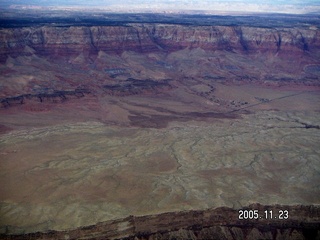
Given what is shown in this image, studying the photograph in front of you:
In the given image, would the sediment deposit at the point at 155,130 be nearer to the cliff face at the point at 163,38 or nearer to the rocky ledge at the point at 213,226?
the rocky ledge at the point at 213,226

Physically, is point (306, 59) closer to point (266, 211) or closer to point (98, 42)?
point (98, 42)

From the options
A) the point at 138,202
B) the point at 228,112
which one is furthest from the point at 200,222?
the point at 228,112

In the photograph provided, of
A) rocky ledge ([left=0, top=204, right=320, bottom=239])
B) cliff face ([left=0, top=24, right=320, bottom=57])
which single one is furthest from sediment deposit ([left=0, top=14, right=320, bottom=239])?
cliff face ([left=0, top=24, right=320, bottom=57])

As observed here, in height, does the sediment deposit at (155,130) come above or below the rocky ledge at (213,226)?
above

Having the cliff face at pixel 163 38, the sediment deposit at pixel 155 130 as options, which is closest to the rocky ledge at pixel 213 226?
the sediment deposit at pixel 155 130

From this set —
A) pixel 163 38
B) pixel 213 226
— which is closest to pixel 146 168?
pixel 213 226

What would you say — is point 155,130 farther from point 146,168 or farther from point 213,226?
point 213,226

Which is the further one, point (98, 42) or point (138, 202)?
point (98, 42)
